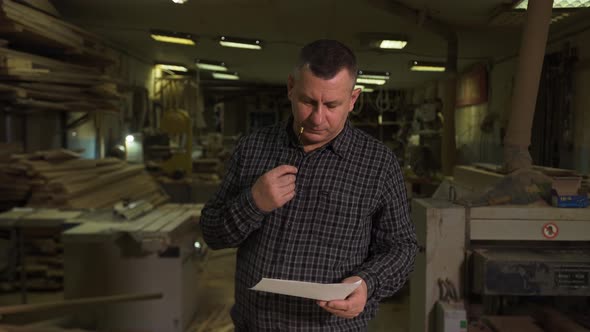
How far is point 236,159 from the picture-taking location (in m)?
1.86

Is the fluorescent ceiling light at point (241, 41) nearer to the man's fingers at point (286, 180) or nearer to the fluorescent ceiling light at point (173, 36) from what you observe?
the fluorescent ceiling light at point (173, 36)

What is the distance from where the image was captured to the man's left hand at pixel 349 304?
1.45 metres

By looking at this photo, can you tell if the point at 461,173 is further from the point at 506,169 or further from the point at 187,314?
the point at 187,314

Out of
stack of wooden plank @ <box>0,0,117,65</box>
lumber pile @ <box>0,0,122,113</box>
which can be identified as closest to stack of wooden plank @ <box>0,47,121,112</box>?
lumber pile @ <box>0,0,122,113</box>

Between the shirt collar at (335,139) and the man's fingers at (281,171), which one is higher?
the shirt collar at (335,139)

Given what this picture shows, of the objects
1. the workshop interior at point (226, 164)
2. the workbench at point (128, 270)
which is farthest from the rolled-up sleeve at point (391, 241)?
the workbench at point (128, 270)

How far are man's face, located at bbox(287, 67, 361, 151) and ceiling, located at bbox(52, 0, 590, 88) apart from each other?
475 cm

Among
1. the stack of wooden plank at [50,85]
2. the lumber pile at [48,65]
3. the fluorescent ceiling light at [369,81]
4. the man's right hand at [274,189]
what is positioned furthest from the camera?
the fluorescent ceiling light at [369,81]

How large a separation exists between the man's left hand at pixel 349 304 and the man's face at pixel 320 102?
52 cm

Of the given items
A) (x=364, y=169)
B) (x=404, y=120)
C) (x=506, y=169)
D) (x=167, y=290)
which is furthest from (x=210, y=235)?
(x=404, y=120)

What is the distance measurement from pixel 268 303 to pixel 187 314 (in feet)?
11.0

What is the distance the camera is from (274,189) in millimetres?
1527

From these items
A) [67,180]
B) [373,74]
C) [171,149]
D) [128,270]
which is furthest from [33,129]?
[373,74]

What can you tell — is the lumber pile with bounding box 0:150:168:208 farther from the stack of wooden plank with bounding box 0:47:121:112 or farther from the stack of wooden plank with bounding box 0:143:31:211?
the stack of wooden plank with bounding box 0:47:121:112
